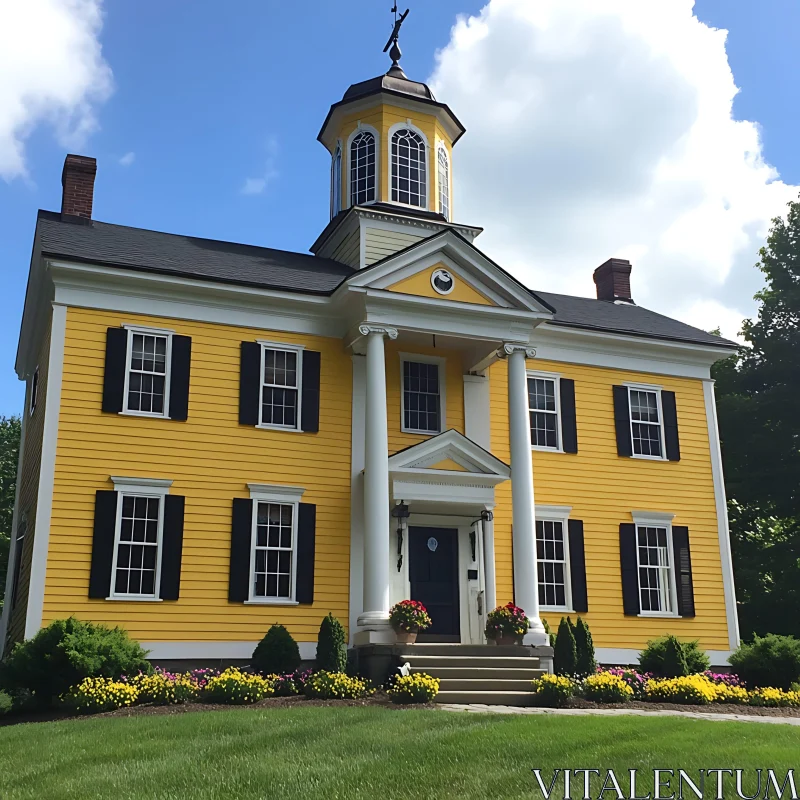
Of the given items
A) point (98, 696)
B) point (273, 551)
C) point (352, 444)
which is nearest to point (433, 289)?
point (352, 444)

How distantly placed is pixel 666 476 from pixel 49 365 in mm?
13754

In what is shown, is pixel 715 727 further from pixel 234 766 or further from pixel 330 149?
pixel 330 149

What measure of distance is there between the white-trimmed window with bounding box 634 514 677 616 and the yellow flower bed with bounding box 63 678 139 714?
11648 mm


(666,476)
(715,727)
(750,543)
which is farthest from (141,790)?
(750,543)

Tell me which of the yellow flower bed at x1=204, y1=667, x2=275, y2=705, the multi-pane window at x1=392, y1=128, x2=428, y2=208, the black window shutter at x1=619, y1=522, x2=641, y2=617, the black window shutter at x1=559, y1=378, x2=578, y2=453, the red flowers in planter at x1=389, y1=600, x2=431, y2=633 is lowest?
the yellow flower bed at x1=204, y1=667, x2=275, y2=705

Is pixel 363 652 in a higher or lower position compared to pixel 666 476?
lower

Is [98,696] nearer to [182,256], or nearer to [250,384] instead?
[250,384]

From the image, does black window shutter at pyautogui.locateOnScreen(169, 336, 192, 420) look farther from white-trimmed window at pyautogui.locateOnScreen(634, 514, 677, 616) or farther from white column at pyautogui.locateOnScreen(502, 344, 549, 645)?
white-trimmed window at pyautogui.locateOnScreen(634, 514, 677, 616)

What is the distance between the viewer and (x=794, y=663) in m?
18.0

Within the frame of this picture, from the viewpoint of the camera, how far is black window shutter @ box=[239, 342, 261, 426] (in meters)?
18.7

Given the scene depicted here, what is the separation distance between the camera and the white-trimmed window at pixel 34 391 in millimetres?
20327

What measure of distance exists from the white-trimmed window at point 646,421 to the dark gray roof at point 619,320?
4.52 feet

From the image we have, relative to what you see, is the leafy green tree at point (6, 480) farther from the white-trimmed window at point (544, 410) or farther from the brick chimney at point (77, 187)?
the white-trimmed window at point (544, 410)

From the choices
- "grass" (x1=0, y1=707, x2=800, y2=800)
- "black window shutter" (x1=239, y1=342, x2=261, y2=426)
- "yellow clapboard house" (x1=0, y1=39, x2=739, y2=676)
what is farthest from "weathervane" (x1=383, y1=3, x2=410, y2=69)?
"grass" (x1=0, y1=707, x2=800, y2=800)
